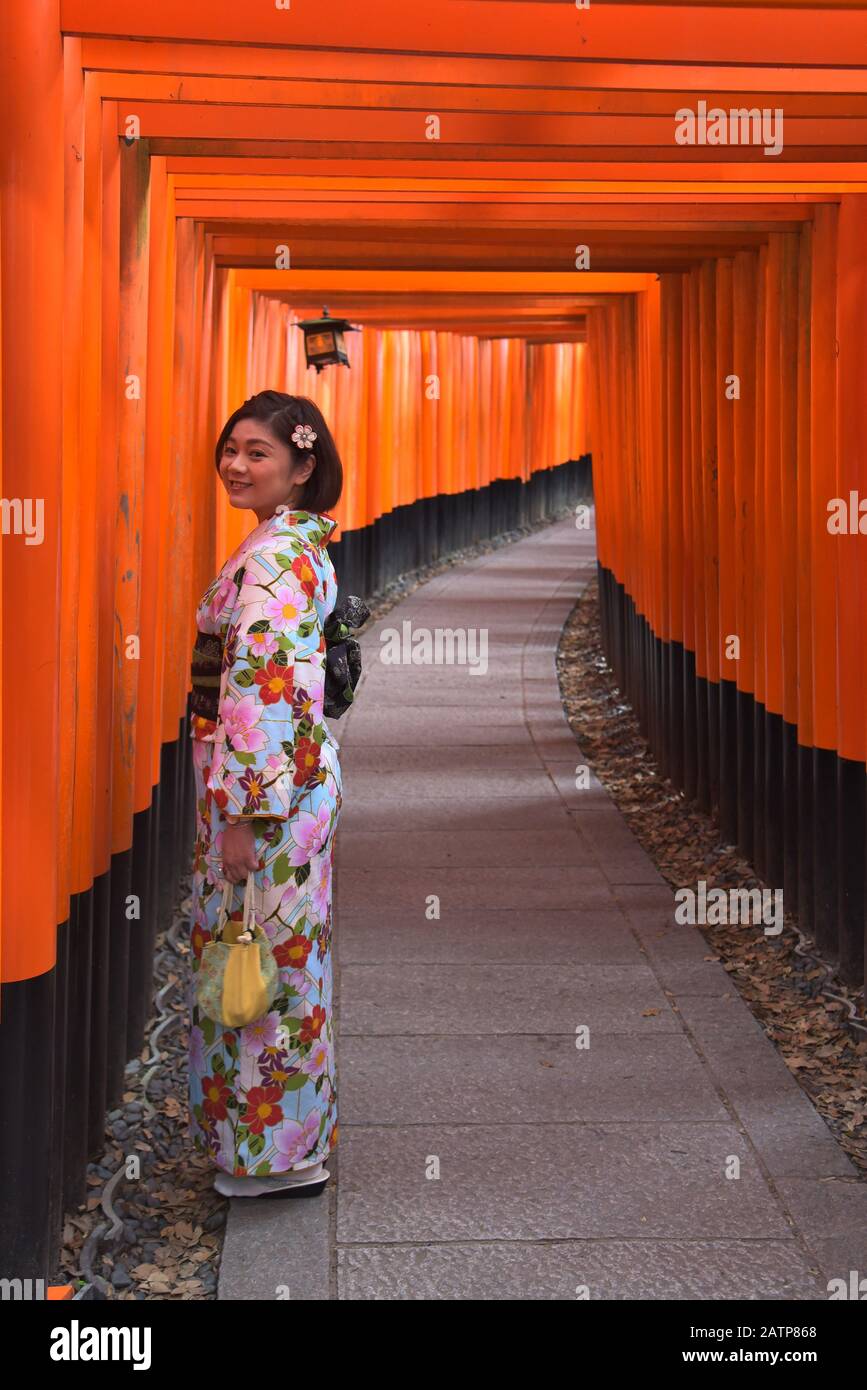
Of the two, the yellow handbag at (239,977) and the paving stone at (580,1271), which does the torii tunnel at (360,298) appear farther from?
the paving stone at (580,1271)

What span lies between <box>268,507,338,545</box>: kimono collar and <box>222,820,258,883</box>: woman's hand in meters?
0.68

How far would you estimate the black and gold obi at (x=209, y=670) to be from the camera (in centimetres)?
431

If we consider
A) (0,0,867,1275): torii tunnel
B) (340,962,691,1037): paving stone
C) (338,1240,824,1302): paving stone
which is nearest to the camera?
(0,0,867,1275): torii tunnel

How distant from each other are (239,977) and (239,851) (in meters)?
0.29

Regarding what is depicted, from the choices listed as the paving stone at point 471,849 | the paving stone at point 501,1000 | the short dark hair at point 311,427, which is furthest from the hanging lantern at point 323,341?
the short dark hair at point 311,427

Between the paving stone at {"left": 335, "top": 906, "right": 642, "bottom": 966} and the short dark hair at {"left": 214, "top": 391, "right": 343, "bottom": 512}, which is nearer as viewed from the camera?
the short dark hair at {"left": 214, "top": 391, "right": 343, "bottom": 512}

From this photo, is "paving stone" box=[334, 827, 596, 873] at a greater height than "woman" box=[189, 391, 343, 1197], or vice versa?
"woman" box=[189, 391, 343, 1197]

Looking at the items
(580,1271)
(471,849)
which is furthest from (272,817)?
(471,849)

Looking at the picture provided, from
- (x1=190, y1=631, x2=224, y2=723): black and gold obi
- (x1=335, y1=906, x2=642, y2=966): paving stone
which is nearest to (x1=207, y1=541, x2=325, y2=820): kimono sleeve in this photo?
(x1=190, y1=631, x2=224, y2=723): black and gold obi

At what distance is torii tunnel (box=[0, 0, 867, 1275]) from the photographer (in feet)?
11.8

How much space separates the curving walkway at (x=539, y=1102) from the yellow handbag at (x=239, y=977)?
1.75 ft

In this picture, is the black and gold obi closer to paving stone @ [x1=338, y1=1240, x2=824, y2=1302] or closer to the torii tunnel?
the torii tunnel

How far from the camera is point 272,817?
13.4 feet
